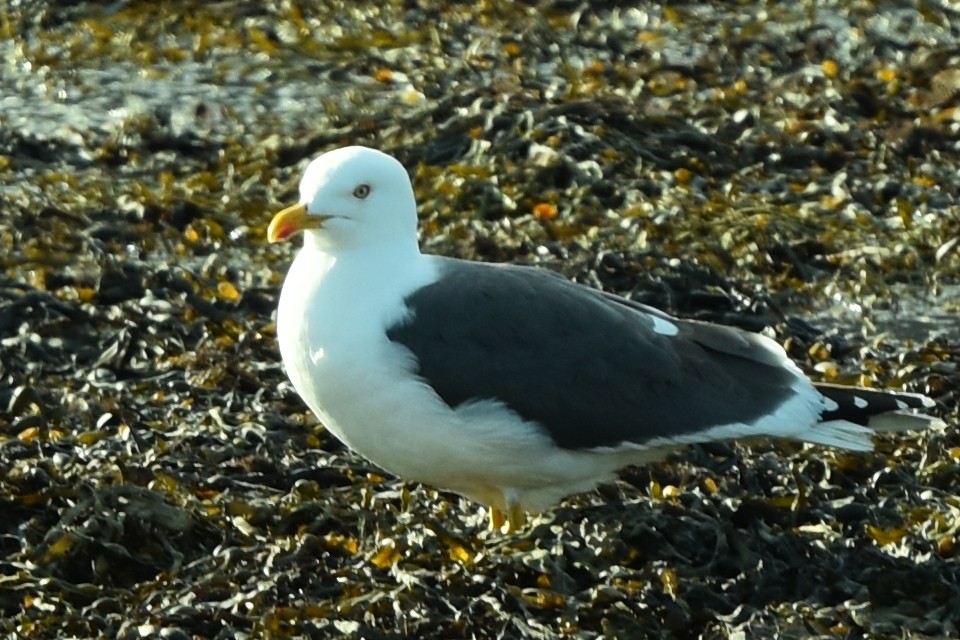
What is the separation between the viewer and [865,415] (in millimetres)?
6082

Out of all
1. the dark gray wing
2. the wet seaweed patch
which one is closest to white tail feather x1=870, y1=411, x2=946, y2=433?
the wet seaweed patch

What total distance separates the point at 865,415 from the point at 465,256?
7.78 ft

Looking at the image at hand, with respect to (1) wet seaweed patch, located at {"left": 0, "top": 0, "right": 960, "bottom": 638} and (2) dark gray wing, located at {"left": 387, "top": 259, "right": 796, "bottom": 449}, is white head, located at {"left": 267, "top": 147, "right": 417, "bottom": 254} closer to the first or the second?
(2) dark gray wing, located at {"left": 387, "top": 259, "right": 796, "bottom": 449}

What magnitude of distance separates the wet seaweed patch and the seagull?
0.69ft

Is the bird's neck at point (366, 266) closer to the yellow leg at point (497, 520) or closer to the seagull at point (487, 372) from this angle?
the seagull at point (487, 372)

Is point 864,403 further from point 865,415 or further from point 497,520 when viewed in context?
point 497,520

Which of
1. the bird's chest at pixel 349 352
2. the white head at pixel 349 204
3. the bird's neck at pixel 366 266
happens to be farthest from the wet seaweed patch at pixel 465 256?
the white head at pixel 349 204

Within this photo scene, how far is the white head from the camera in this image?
18.9ft

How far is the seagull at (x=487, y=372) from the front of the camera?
555 centimetres

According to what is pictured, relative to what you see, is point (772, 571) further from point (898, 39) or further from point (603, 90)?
point (898, 39)

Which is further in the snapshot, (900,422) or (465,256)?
(465,256)

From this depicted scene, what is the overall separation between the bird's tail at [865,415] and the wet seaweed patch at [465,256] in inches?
6.9

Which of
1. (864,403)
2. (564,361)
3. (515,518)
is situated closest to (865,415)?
(864,403)

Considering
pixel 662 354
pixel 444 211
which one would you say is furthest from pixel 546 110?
pixel 662 354
